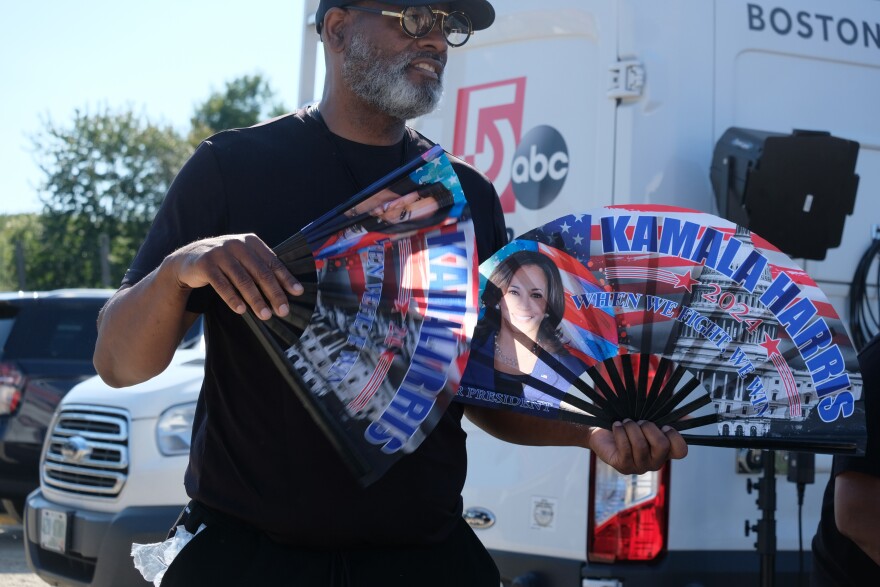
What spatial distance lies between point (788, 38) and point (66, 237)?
36542 mm

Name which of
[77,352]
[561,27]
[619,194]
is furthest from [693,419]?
[77,352]

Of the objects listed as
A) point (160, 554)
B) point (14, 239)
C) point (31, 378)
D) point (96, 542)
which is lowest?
point (96, 542)

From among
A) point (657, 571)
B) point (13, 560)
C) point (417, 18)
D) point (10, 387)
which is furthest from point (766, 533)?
point (10, 387)

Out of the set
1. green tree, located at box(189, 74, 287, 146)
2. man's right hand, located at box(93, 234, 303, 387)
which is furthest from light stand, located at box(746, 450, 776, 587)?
green tree, located at box(189, 74, 287, 146)

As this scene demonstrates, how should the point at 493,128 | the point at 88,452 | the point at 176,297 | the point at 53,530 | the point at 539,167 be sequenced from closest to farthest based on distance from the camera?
1. the point at 176,297
2. the point at 539,167
3. the point at 493,128
4. the point at 53,530
5. the point at 88,452

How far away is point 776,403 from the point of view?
2.45 metres

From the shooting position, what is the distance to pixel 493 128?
423 centimetres

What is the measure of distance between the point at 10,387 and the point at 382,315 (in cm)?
766

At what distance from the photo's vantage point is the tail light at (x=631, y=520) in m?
3.76

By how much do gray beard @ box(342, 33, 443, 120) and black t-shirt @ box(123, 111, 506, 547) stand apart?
16 centimetres

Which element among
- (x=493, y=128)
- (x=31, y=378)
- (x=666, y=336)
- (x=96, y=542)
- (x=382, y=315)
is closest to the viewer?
(x=382, y=315)

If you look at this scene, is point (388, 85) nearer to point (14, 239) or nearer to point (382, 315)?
point (382, 315)

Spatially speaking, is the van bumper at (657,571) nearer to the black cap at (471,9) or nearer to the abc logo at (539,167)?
the abc logo at (539,167)

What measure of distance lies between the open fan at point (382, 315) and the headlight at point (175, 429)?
378 cm
